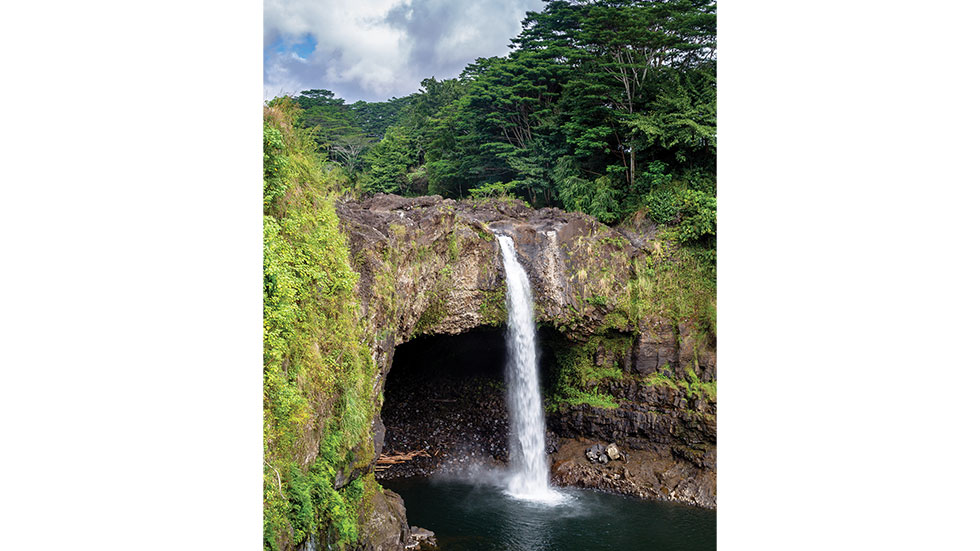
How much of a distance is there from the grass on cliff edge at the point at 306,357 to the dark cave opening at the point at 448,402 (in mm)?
6028

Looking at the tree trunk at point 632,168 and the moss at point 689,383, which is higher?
the tree trunk at point 632,168

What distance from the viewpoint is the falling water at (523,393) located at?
38.0 ft

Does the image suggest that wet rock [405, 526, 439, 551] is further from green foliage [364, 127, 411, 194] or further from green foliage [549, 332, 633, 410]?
green foliage [364, 127, 411, 194]

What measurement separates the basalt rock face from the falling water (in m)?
0.21

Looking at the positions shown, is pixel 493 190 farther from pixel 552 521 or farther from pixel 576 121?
pixel 552 521

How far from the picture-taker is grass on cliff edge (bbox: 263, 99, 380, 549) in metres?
4.79

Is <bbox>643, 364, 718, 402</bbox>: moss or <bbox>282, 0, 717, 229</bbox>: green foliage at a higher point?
<bbox>282, 0, 717, 229</bbox>: green foliage

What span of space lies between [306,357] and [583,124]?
1103 cm

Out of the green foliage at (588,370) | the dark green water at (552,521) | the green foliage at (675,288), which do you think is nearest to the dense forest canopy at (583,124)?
the green foliage at (675,288)

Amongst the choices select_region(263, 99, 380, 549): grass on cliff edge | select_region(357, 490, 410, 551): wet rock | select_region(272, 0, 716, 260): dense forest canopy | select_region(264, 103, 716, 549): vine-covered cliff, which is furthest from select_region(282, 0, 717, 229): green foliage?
select_region(357, 490, 410, 551): wet rock

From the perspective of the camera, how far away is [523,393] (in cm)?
1255

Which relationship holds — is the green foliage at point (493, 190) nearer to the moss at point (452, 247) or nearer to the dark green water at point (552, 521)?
the moss at point (452, 247)
